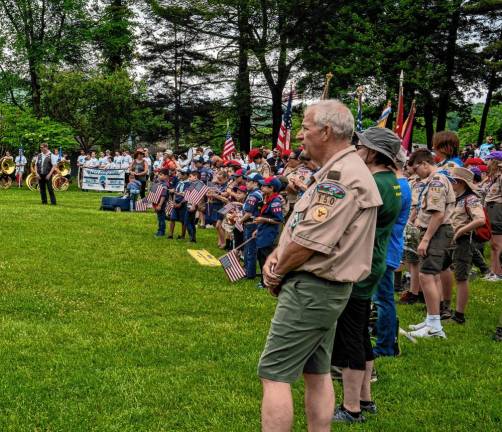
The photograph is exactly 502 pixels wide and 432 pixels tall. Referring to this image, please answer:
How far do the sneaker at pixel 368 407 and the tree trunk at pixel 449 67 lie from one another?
2886 cm

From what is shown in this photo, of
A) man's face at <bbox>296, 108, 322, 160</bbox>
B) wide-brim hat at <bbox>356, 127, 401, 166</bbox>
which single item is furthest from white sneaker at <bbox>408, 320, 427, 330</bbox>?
man's face at <bbox>296, 108, 322, 160</bbox>

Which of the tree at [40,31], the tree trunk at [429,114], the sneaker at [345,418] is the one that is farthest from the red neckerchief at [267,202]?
the tree at [40,31]

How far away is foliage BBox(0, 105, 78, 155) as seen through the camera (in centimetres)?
3225

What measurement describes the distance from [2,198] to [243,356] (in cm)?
1979

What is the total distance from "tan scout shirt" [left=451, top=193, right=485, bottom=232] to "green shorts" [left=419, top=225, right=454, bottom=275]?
30.8 inches

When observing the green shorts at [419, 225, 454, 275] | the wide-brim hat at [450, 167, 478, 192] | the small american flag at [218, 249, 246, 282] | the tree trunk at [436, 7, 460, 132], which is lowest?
the small american flag at [218, 249, 246, 282]

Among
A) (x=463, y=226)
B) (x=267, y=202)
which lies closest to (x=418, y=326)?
(x=463, y=226)

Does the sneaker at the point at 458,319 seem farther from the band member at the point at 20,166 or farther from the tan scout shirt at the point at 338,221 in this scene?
the band member at the point at 20,166

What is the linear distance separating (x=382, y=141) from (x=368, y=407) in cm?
202

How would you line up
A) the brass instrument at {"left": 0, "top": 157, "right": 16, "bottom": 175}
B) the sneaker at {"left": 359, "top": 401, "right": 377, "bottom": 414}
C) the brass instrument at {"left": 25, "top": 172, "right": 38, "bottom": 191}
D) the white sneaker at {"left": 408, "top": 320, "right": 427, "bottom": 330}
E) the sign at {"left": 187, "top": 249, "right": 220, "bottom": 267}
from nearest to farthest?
the sneaker at {"left": 359, "top": 401, "right": 377, "bottom": 414}, the white sneaker at {"left": 408, "top": 320, "right": 427, "bottom": 330}, the sign at {"left": 187, "top": 249, "right": 220, "bottom": 267}, the brass instrument at {"left": 0, "top": 157, "right": 16, "bottom": 175}, the brass instrument at {"left": 25, "top": 172, "right": 38, "bottom": 191}

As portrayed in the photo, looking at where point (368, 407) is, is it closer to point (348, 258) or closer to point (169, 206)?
point (348, 258)

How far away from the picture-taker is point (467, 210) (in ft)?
25.1

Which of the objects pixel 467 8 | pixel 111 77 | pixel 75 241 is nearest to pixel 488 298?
pixel 75 241

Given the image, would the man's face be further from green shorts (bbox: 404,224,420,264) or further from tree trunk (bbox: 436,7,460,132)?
tree trunk (bbox: 436,7,460,132)
